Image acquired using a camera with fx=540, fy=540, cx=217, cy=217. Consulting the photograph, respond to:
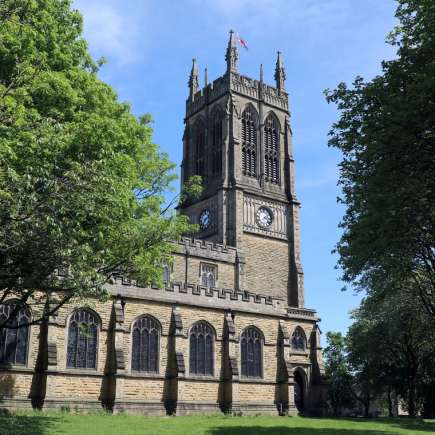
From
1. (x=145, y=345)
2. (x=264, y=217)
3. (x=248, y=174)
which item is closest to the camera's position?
(x=145, y=345)

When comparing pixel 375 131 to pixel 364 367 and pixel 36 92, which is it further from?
pixel 364 367

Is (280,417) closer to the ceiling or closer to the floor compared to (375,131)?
closer to the floor

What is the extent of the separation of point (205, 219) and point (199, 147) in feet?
33.2

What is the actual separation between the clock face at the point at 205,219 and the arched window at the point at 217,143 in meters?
4.21

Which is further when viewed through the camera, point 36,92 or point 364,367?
point 364,367

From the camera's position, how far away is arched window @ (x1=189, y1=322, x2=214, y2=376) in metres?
29.8

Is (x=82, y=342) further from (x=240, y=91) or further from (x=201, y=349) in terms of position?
(x=240, y=91)

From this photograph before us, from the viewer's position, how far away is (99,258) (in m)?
15.1

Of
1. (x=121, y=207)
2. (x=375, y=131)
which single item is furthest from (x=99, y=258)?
(x=375, y=131)

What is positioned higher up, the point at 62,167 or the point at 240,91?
the point at 240,91

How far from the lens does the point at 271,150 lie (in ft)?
180

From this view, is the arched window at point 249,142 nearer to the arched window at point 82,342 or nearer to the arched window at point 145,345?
the arched window at point 145,345

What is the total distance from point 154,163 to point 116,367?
11274 millimetres

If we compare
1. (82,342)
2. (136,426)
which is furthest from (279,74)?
(136,426)
